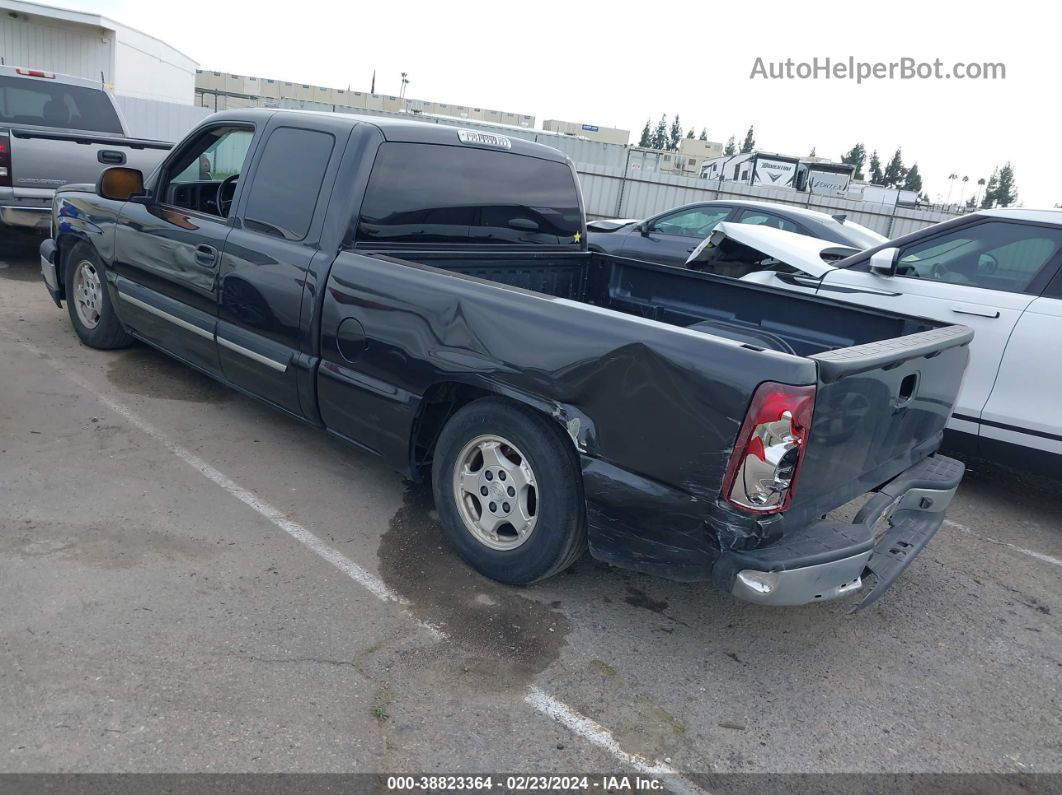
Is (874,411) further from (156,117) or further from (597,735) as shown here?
(156,117)

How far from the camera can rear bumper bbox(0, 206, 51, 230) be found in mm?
8180

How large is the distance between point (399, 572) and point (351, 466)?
1.25 metres

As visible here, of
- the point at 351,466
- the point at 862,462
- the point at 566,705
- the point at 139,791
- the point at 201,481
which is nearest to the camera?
the point at 139,791

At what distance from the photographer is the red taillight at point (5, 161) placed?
26.6 ft

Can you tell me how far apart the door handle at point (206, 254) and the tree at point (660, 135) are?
123m

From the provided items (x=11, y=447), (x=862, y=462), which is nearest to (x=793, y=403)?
(x=862, y=462)

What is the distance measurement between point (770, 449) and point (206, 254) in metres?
3.40

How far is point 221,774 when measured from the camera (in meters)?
2.37

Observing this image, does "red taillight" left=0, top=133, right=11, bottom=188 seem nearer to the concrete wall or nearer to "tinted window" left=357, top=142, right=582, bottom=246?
"tinted window" left=357, top=142, right=582, bottom=246

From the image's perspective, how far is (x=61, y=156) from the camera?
8.40 metres

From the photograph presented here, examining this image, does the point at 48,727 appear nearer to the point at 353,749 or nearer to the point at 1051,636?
the point at 353,749

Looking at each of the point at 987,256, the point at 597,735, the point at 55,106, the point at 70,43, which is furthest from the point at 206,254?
the point at 70,43

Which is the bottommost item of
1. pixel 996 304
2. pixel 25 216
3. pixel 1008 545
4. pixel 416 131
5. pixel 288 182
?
pixel 1008 545

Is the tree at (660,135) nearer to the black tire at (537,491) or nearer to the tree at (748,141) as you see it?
the tree at (748,141)
